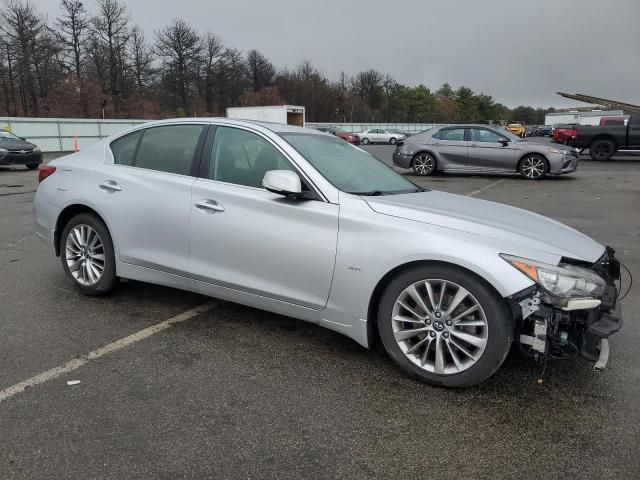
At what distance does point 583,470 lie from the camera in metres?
2.32

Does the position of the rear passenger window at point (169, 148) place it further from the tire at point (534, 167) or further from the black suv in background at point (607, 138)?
the black suv in background at point (607, 138)

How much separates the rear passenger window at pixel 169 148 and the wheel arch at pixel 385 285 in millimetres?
1781

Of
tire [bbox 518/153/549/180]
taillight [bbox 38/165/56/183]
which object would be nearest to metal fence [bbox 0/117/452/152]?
tire [bbox 518/153/549/180]

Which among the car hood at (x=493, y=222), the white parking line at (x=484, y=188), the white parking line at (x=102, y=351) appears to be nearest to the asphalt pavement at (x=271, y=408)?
the white parking line at (x=102, y=351)

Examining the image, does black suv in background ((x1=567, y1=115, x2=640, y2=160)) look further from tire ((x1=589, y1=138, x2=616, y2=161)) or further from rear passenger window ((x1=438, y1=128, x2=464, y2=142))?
rear passenger window ((x1=438, y1=128, x2=464, y2=142))

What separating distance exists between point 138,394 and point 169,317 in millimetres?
1245

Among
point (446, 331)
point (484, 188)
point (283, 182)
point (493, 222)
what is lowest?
point (484, 188)

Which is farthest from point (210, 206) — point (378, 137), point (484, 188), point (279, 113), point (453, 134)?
point (378, 137)

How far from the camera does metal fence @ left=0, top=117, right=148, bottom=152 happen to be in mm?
26422

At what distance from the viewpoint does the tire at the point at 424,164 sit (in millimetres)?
15297

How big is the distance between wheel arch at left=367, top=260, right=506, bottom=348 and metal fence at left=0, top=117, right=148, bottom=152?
84.2 feet

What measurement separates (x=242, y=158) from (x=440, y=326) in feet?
6.18

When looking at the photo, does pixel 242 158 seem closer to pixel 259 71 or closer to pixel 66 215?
pixel 66 215

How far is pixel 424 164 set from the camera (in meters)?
15.4
